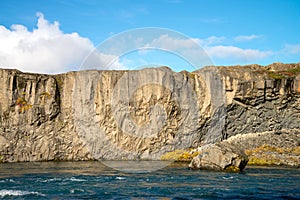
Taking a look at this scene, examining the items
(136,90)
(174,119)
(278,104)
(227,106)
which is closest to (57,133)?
(136,90)

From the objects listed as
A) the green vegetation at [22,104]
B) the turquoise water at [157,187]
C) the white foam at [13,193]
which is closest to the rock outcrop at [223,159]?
the turquoise water at [157,187]

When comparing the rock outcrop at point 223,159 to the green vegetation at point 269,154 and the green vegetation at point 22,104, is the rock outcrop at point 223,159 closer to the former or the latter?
the green vegetation at point 269,154

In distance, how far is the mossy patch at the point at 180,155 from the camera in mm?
55531

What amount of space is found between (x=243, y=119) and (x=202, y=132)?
272 inches

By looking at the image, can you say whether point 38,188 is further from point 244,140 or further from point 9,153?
point 244,140

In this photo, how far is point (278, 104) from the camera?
2429 inches

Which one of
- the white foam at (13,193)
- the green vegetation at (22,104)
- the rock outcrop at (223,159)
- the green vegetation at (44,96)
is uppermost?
the green vegetation at (44,96)

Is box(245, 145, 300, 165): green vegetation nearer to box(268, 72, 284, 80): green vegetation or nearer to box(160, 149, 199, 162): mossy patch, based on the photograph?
box(160, 149, 199, 162): mossy patch

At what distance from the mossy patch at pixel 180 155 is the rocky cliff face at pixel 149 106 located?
1.45m

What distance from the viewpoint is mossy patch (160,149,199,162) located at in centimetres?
5553

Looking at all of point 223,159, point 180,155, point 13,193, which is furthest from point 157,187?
point 180,155

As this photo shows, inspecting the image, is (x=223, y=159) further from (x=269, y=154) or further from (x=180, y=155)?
(x=180, y=155)

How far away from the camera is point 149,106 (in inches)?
2416

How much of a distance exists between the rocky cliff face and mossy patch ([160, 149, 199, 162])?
1.45 metres
